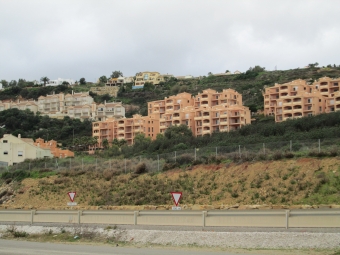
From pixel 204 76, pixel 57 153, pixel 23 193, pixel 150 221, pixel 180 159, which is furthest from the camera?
pixel 204 76

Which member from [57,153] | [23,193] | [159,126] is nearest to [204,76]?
[159,126]

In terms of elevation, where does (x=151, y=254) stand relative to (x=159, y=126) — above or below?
below

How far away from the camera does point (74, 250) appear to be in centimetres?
2292

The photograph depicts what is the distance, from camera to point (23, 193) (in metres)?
55.7

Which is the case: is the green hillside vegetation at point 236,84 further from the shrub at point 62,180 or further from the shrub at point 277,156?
the shrub at point 277,156

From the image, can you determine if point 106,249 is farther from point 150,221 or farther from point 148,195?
point 148,195

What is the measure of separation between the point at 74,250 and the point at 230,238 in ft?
22.5

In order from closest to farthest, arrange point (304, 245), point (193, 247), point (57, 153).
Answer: point (304, 245), point (193, 247), point (57, 153)

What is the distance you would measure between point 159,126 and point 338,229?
306 ft

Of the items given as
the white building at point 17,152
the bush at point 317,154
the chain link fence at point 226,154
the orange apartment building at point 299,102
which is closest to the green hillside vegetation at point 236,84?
the orange apartment building at point 299,102

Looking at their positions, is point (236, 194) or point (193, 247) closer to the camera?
point (193, 247)

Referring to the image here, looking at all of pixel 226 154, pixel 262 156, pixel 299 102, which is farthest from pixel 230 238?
pixel 299 102

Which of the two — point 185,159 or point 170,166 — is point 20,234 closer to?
point 170,166

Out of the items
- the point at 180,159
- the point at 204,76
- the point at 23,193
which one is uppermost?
the point at 204,76
